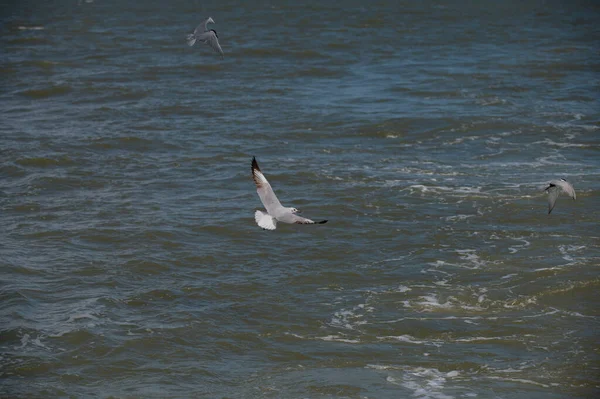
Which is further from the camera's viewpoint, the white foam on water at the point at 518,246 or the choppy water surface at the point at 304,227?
the white foam on water at the point at 518,246

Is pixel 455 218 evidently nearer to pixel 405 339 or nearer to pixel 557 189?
pixel 557 189

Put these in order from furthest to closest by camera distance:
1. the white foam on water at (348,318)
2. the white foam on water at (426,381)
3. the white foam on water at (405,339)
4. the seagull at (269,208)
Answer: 1. the white foam on water at (348,318)
2. the white foam on water at (405,339)
3. the white foam on water at (426,381)
4. the seagull at (269,208)

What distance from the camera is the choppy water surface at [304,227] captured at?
14.8m

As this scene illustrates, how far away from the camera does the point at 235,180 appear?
23.9m

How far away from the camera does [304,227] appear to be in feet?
67.8

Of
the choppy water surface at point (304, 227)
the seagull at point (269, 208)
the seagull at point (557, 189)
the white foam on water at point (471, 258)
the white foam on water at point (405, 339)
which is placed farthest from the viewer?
the white foam on water at point (471, 258)

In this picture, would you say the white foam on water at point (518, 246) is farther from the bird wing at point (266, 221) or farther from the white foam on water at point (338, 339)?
the bird wing at point (266, 221)

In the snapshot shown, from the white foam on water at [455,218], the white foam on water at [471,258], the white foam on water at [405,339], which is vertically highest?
the white foam on water at [455,218]

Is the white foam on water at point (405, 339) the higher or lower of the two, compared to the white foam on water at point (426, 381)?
higher

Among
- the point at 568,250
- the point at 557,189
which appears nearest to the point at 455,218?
the point at 557,189

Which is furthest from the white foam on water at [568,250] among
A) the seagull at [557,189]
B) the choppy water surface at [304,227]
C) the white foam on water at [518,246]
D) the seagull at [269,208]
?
the seagull at [269,208]

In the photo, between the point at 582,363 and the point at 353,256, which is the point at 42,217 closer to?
the point at 353,256

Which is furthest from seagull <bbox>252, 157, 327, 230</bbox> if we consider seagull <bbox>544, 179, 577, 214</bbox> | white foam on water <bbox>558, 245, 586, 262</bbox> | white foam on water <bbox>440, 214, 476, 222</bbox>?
white foam on water <bbox>440, 214, 476, 222</bbox>

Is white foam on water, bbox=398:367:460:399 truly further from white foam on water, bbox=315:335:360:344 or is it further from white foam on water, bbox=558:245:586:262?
white foam on water, bbox=558:245:586:262
